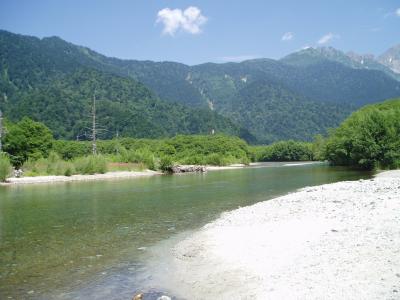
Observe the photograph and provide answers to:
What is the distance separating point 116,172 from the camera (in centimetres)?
8019

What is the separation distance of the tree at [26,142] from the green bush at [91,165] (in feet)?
31.1

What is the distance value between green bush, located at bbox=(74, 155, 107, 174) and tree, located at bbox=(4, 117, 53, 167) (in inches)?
373

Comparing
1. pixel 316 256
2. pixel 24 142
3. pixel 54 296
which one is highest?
pixel 24 142

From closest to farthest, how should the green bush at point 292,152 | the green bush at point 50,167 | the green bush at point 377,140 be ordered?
the green bush at point 50,167
the green bush at point 377,140
the green bush at point 292,152

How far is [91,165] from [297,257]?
216 feet

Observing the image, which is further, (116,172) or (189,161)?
(189,161)

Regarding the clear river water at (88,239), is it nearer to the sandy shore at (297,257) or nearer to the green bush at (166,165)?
the sandy shore at (297,257)

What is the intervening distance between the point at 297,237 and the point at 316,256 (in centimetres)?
267

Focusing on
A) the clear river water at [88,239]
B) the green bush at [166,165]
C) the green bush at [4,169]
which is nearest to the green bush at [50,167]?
the green bush at [4,169]

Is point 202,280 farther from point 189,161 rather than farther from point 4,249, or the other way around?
point 189,161

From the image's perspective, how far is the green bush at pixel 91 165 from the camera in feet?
241

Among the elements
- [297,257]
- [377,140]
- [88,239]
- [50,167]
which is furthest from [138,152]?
[297,257]

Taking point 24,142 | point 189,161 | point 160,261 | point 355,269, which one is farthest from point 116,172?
point 355,269

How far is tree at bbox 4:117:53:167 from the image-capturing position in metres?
76.5
